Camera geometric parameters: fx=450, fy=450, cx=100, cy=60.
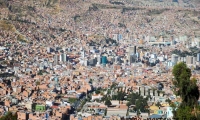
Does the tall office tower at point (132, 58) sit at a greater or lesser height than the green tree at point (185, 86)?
lesser

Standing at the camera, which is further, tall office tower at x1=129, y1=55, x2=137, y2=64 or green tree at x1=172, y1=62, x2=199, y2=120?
tall office tower at x1=129, y1=55, x2=137, y2=64

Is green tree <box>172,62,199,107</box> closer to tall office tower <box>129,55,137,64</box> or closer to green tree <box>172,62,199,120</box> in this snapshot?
green tree <box>172,62,199,120</box>

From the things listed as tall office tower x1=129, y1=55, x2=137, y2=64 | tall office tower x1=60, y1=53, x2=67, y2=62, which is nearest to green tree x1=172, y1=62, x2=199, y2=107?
tall office tower x1=60, y1=53, x2=67, y2=62

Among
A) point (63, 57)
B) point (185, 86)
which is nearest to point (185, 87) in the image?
point (185, 86)

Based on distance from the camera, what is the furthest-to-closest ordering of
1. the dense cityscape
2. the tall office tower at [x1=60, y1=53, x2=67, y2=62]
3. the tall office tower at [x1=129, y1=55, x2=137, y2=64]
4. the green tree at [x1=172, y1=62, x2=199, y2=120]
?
the tall office tower at [x1=129, y1=55, x2=137, y2=64], the tall office tower at [x1=60, y1=53, x2=67, y2=62], the dense cityscape, the green tree at [x1=172, y1=62, x2=199, y2=120]

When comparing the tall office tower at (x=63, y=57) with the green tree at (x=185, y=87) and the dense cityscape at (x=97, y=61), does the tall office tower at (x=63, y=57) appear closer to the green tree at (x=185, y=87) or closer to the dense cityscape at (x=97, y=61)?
the dense cityscape at (x=97, y=61)

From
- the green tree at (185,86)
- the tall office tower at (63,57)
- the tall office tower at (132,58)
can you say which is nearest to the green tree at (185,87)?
the green tree at (185,86)

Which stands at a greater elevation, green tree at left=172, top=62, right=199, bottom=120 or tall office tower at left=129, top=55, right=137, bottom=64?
green tree at left=172, top=62, right=199, bottom=120

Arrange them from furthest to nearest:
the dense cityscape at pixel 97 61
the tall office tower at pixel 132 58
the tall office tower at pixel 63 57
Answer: the tall office tower at pixel 132 58, the tall office tower at pixel 63 57, the dense cityscape at pixel 97 61

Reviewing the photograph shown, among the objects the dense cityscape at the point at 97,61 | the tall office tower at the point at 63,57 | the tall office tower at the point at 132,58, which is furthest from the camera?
the tall office tower at the point at 132,58

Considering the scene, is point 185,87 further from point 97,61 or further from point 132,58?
point 132,58
